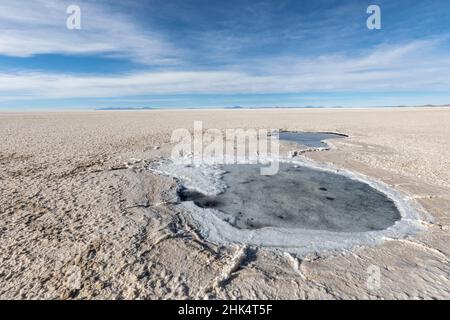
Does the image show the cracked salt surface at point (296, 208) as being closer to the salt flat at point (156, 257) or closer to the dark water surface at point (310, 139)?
the salt flat at point (156, 257)

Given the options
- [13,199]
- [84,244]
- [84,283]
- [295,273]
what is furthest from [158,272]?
[13,199]

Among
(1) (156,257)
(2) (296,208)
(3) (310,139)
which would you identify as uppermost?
(3) (310,139)

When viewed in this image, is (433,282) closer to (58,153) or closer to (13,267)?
(13,267)

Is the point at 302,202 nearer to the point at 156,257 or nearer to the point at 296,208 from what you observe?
the point at 296,208

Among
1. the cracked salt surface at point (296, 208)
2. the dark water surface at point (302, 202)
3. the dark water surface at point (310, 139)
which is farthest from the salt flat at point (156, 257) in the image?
the dark water surface at point (310, 139)

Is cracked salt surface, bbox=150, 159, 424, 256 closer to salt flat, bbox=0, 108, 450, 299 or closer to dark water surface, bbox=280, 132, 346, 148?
salt flat, bbox=0, 108, 450, 299

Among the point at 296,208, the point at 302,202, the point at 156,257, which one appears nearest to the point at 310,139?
the point at 302,202

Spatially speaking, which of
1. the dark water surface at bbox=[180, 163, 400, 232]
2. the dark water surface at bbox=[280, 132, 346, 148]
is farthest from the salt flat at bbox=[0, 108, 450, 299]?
the dark water surface at bbox=[280, 132, 346, 148]
